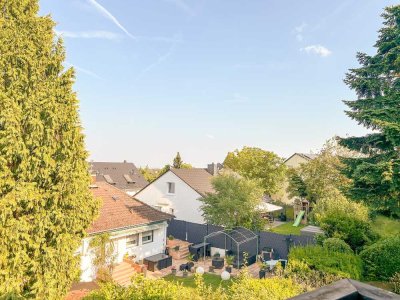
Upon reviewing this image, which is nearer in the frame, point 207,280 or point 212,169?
point 207,280

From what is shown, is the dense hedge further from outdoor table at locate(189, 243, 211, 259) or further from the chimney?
the chimney

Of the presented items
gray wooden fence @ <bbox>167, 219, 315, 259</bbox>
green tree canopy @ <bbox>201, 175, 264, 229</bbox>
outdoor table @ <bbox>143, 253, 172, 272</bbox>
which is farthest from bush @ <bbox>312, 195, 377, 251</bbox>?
outdoor table @ <bbox>143, 253, 172, 272</bbox>

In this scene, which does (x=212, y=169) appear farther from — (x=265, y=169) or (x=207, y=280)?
(x=207, y=280)

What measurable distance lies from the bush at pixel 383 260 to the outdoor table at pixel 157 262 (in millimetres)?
12788

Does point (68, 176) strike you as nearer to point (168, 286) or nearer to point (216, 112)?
point (168, 286)

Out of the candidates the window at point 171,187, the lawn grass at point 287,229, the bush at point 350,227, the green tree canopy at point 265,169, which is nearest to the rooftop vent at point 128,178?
the window at point 171,187

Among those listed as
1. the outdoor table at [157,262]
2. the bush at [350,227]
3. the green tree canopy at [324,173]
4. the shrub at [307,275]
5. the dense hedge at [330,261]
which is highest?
the green tree canopy at [324,173]

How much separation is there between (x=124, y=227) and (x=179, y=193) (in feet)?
44.4

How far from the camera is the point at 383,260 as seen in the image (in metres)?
13.1

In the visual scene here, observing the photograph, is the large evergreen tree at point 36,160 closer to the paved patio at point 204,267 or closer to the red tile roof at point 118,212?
the red tile roof at point 118,212

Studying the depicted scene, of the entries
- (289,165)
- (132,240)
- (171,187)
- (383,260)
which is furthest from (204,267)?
(289,165)

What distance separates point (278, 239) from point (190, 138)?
13164mm

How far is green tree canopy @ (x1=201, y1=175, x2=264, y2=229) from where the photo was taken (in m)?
24.0

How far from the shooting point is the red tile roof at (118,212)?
18359 mm
